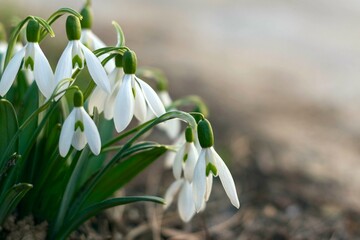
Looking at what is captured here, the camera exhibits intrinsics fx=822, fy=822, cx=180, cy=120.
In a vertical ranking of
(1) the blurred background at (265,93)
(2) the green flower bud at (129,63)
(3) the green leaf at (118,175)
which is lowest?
(1) the blurred background at (265,93)

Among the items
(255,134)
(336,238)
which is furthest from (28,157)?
(255,134)

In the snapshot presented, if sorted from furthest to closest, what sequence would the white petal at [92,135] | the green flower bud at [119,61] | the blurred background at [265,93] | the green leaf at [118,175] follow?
the blurred background at [265,93]
the green leaf at [118,175]
the green flower bud at [119,61]
the white petal at [92,135]

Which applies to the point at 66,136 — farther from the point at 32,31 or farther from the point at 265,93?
the point at 265,93

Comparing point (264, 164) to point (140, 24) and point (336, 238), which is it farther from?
point (140, 24)

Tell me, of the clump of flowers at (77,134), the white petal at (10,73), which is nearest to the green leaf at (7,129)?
the clump of flowers at (77,134)

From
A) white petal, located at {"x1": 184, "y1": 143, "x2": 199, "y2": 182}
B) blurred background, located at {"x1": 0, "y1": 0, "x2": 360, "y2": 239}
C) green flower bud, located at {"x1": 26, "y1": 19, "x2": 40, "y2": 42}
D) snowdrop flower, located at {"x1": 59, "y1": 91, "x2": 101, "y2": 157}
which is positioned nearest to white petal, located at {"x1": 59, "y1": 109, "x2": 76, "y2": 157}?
snowdrop flower, located at {"x1": 59, "y1": 91, "x2": 101, "y2": 157}

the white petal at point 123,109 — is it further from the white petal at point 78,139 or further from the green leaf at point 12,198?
the green leaf at point 12,198

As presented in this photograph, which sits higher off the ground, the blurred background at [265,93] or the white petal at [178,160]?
the white petal at [178,160]

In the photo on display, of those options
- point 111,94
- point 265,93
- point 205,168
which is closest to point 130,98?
point 111,94
